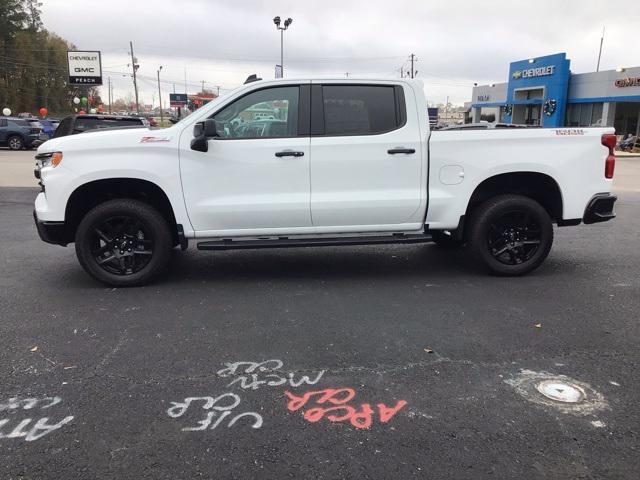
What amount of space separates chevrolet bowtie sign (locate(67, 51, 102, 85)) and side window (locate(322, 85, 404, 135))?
113 feet

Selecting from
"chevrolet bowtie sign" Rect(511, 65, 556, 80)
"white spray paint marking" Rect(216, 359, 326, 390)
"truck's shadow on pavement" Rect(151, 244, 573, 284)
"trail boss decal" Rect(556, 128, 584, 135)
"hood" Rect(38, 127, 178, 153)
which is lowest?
"truck's shadow on pavement" Rect(151, 244, 573, 284)

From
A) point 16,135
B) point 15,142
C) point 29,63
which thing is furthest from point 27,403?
point 29,63

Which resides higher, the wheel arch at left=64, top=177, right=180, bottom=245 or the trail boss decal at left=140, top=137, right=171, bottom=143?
the trail boss decal at left=140, top=137, right=171, bottom=143

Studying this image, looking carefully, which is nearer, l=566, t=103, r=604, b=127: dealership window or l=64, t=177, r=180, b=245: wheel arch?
l=64, t=177, r=180, b=245: wheel arch

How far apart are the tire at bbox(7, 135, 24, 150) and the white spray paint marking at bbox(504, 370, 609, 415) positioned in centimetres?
2768

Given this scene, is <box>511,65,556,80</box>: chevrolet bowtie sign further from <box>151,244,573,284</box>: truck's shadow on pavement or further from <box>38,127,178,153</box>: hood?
<box>38,127,178,153</box>: hood

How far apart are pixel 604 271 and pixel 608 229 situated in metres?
2.83

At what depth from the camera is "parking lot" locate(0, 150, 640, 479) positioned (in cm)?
273

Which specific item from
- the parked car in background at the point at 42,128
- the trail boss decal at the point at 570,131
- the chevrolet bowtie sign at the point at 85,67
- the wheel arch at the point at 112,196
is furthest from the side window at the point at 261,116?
the chevrolet bowtie sign at the point at 85,67

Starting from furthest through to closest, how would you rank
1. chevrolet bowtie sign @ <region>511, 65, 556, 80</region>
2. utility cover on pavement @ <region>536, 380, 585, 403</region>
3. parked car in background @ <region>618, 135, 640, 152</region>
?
chevrolet bowtie sign @ <region>511, 65, 556, 80</region>, parked car in background @ <region>618, 135, 640, 152</region>, utility cover on pavement @ <region>536, 380, 585, 403</region>

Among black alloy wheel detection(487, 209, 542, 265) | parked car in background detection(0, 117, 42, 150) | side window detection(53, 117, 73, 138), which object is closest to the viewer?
black alloy wheel detection(487, 209, 542, 265)

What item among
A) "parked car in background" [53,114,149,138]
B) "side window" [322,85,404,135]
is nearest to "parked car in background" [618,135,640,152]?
"parked car in background" [53,114,149,138]

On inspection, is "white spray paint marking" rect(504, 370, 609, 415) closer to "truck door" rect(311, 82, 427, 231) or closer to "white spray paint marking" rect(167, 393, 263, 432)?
"white spray paint marking" rect(167, 393, 263, 432)

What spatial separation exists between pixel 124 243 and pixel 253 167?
1493 millimetres
